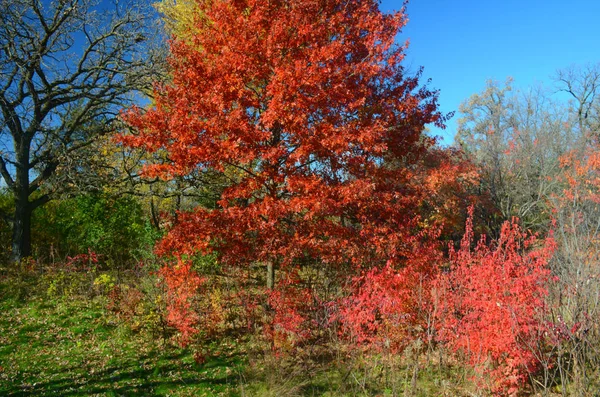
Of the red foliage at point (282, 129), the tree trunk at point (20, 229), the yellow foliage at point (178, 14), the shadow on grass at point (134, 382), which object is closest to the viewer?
the shadow on grass at point (134, 382)

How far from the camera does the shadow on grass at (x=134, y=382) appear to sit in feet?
19.5

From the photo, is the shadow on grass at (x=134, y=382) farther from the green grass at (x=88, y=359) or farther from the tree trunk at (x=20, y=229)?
the tree trunk at (x=20, y=229)

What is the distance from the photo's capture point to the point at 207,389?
256 inches

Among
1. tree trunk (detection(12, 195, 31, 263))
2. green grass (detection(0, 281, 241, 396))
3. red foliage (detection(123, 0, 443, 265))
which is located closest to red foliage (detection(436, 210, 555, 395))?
red foliage (detection(123, 0, 443, 265))

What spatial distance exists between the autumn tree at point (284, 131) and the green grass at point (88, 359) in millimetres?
1986

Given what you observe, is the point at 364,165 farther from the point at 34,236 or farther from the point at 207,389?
the point at 34,236

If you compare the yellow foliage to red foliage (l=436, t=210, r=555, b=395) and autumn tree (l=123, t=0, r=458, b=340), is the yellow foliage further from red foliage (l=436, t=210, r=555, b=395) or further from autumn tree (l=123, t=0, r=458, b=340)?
red foliage (l=436, t=210, r=555, b=395)

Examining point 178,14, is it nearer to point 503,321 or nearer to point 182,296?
point 182,296

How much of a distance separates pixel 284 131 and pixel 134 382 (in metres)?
5.36

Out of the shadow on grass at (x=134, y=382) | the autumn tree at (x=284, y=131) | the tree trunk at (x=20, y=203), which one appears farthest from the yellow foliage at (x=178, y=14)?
the shadow on grass at (x=134, y=382)

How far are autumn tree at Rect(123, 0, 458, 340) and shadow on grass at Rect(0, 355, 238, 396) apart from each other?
6.90 feet

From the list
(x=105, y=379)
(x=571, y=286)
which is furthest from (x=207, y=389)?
(x=571, y=286)

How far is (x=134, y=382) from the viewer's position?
21.2 feet

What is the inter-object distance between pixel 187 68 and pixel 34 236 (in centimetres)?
970
